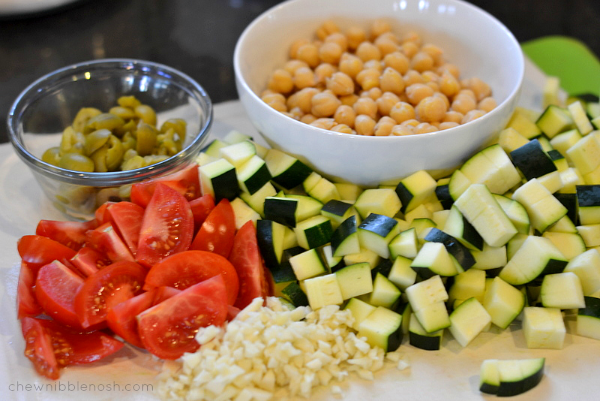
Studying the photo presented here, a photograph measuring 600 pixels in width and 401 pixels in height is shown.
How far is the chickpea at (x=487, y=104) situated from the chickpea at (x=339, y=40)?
→ 0.64 metres

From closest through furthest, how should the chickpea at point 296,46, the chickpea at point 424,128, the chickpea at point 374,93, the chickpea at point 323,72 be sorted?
the chickpea at point 424,128 < the chickpea at point 374,93 < the chickpea at point 323,72 < the chickpea at point 296,46

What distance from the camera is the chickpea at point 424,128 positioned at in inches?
73.9

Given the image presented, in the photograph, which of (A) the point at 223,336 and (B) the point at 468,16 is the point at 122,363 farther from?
(B) the point at 468,16

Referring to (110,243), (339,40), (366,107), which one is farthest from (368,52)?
(110,243)

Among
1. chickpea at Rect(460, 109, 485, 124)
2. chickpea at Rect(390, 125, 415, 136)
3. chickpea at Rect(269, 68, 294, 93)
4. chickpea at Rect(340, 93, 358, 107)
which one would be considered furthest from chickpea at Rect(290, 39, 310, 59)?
chickpea at Rect(460, 109, 485, 124)

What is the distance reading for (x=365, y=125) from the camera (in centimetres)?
195

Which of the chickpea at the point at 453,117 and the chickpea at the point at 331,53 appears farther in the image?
the chickpea at the point at 331,53

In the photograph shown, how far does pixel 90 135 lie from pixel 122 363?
866 mm

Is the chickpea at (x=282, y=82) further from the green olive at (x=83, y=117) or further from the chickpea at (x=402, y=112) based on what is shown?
the green olive at (x=83, y=117)

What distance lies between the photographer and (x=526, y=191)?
1695 millimetres

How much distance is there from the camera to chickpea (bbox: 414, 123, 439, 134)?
1876mm

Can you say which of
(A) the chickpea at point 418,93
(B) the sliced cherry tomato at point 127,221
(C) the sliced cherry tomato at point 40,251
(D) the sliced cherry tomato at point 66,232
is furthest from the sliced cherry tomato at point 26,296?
(A) the chickpea at point 418,93

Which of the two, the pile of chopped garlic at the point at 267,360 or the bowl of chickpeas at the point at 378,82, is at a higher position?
the bowl of chickpeas at the point at 378,82

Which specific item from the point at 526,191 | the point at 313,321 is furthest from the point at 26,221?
the point at 526,191
